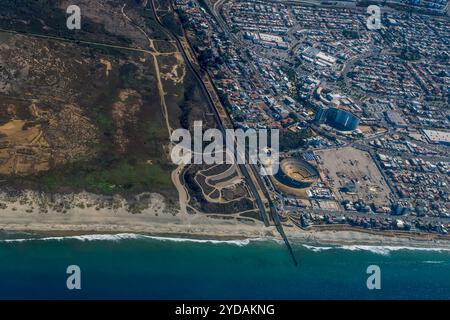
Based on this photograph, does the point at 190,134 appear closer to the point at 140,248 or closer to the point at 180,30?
the point at 140,248

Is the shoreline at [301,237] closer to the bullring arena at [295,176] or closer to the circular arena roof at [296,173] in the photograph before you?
the bullring arena at [295,176]

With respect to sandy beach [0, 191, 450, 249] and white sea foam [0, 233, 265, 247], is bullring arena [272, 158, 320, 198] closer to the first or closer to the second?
sandy beach [0, 191, 450, 249]

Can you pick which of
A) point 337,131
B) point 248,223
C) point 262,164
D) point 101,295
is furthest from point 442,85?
point 101,295

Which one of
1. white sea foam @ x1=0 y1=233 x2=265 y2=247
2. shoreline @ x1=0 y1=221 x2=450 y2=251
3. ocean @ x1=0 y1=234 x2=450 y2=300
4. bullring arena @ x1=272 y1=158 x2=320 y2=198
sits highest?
bullring arena @ x1=272 y1=158 x2=320 y2=198

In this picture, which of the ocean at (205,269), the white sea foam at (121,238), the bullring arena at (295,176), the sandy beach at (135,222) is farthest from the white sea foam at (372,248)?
the bullring arena at (295,176)

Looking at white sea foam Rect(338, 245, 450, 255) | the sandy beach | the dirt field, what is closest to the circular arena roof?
the dirt field

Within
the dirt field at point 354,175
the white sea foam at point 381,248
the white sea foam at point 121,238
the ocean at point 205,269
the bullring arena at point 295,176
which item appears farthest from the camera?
the dirt field at point 354,175

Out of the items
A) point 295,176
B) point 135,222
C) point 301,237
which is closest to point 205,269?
Answer: point 135,222

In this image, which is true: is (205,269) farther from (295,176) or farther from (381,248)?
(381,248)
